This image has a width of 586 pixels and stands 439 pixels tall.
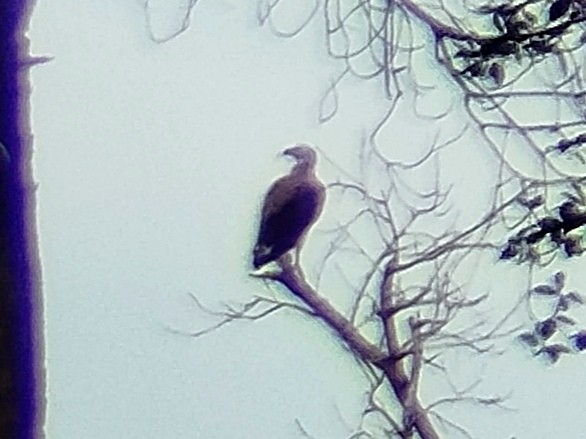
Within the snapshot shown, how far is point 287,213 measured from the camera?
7.13 ft

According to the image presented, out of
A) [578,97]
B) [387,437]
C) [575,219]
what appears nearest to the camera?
[575,219]

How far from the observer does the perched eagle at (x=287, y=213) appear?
2.15 m

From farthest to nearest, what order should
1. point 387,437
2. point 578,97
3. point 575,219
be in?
1. point 387,437
2. point 578,97
3. point 575,219

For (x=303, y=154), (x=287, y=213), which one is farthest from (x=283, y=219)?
(x=303, y=154)

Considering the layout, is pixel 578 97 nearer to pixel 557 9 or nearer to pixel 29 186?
pixel 557 9

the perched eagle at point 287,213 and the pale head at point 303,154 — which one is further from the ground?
the pale head at point 303,154

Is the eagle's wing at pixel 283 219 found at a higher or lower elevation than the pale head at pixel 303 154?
lower

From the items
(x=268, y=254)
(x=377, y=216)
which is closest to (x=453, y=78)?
(x=377, y=216)

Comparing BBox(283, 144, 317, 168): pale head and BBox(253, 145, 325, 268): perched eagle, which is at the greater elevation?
BBox(283, 144, 317, 168): pale head

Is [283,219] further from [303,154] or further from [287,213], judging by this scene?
[303,154]

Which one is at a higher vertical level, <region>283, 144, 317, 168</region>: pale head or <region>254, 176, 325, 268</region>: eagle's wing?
<region>283, 144, 317, 168</region>: pale head

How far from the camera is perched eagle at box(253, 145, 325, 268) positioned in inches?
84.5

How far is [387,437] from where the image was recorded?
2.22 meters

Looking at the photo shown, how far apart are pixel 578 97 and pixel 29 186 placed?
93 cm
